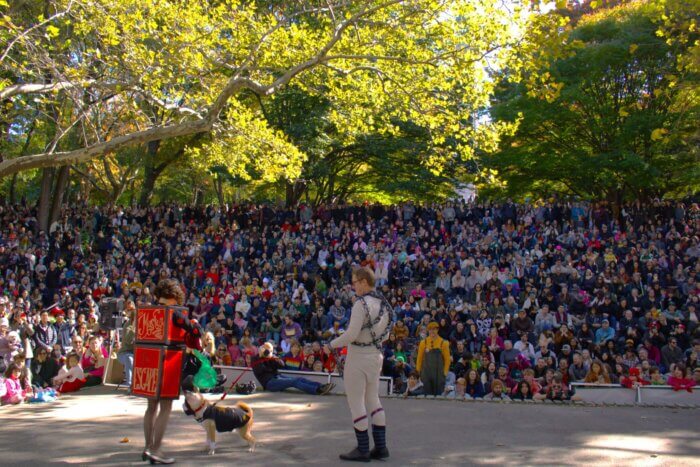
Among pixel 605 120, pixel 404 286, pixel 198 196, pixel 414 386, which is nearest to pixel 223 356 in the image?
pixel 414 386

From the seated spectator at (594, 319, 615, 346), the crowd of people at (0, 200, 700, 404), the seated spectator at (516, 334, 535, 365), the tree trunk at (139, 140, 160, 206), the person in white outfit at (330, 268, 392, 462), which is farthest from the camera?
the tree trunk at (139, 140, 160, 206)

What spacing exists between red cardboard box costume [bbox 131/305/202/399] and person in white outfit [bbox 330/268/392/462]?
1.29m

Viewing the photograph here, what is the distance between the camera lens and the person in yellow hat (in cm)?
1116

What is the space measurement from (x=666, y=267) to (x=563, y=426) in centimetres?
1080

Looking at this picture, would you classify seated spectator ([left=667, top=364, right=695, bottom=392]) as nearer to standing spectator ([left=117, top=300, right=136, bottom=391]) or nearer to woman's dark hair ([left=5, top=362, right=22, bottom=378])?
standing spectator ([left=117, top=300, right=136, bottom=391])

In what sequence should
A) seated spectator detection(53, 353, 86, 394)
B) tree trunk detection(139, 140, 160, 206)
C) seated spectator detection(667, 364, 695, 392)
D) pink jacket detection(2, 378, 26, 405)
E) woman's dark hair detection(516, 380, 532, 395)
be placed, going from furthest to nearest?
tree trunk detection(139, 140, 160, 206), woman's dark hair detection(516, 380, 532, 395), seated spectator detection(53, 353, 86, 394), seated spectator detection(667, 364, 695, 392), pink jacket detection(2, 378, 26, 405)

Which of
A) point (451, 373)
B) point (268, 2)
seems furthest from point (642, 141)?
point (451, 373)

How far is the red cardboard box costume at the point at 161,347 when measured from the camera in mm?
5742

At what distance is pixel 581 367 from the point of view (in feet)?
40.7

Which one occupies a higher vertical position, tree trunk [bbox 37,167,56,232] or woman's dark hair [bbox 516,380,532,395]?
tree trunk [bbox 37,167,56,232]

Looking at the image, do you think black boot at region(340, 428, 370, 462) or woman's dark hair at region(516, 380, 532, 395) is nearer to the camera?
black boot at region(340, 428, 370, 462)

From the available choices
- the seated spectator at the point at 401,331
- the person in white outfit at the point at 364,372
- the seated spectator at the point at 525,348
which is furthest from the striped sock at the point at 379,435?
the seated spectator at the point at 401,331

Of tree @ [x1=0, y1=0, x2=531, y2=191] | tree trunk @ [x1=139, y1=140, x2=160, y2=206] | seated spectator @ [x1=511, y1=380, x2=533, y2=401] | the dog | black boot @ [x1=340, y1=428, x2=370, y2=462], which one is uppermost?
tree trunk @ [x1=139, y1=140, x2=160, y2=206]

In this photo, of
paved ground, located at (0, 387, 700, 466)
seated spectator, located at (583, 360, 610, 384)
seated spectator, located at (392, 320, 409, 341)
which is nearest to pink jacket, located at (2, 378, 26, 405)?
paved ground, located at (0, 387, 700, 466)
